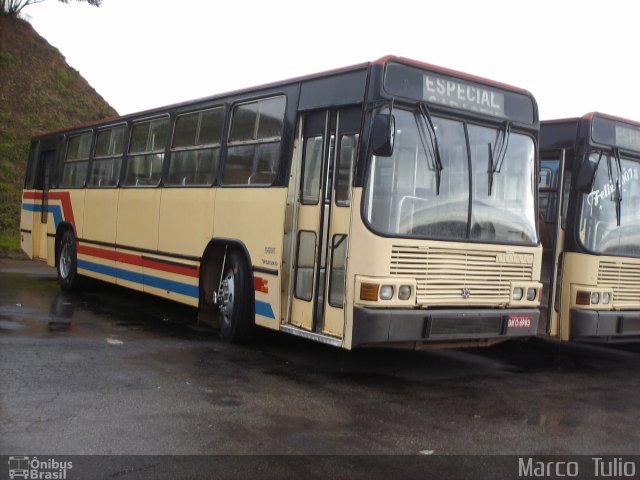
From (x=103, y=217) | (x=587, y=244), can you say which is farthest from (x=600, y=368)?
(x=103, y=217)

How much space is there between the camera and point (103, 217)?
1334cm

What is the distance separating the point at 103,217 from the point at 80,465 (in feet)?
29.3

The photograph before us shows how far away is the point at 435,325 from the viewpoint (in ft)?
24.7

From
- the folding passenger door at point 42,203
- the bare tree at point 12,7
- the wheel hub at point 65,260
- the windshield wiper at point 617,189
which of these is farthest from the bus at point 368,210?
the bare tree at point 12,7

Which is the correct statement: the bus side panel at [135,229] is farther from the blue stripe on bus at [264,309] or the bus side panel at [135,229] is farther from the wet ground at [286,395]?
the blue stripe on bus at [264,309]

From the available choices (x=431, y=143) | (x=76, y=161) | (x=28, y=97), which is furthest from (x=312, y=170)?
(x=28, y=97)

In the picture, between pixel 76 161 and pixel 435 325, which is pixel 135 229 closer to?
pixel 76 161

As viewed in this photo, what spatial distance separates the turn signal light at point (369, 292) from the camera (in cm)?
724

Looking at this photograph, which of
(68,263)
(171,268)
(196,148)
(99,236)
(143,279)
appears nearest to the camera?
(196,148)

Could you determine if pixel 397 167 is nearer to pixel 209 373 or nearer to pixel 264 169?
pixel 264 169

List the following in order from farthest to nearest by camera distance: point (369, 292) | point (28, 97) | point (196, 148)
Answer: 1. point (28, 97)
2. point (196, 148)
3. point (369, 292)

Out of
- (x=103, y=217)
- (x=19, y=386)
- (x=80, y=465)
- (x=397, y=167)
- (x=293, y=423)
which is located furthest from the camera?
(x=103, y=217)

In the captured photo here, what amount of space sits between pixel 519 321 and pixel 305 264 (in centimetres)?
230

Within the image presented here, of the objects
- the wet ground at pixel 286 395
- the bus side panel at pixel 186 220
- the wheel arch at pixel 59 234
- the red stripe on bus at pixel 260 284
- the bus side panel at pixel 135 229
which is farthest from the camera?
the wheel arch at pixel 59 234
